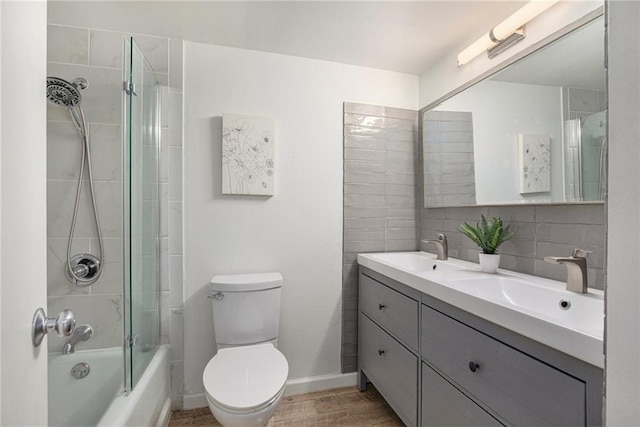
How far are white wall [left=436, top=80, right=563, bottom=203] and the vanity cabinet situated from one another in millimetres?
722

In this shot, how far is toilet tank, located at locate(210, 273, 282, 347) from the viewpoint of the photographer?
167cm

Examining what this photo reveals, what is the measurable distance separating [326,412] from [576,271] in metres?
1.50

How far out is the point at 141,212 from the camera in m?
1.49

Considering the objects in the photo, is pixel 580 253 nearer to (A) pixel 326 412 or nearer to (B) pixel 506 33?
(B) pixel 506 33

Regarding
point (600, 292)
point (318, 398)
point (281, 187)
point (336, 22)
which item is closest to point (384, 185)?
point (281, 187)

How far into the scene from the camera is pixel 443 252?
6.07 feet

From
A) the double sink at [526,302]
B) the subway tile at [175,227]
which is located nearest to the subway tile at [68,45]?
the subway tile at [175,227]

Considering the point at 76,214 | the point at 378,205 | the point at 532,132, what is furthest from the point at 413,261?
the point at 76,214

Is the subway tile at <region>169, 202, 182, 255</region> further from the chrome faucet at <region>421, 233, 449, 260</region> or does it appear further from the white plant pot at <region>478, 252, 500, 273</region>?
the white plant pot at <region>478, 252, 500, 273</region>

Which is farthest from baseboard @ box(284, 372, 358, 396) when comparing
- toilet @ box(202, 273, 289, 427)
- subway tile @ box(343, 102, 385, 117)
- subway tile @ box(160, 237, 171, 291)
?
subway tile @ box(343, 102, 385, 117)

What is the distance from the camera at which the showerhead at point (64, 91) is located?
148 centimetres

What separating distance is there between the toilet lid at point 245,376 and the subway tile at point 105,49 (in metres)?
1.72

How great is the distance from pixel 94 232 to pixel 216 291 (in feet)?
2.47

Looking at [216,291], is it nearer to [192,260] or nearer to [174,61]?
[192,260]
